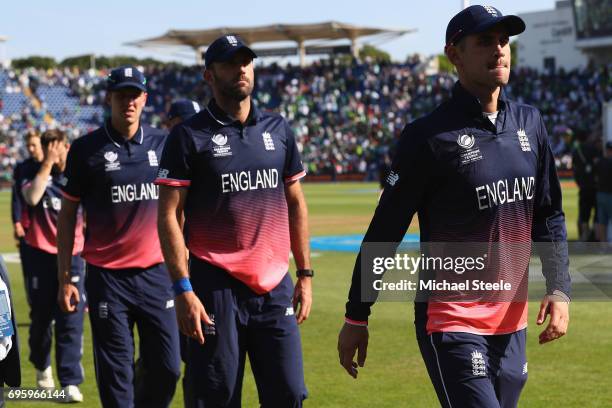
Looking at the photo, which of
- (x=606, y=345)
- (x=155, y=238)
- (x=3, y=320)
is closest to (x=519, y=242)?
(x=3, y=320)

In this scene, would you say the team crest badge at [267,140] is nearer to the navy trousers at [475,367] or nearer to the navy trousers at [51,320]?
the navy trousers at [475,367]

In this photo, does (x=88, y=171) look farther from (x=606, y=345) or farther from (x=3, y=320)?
(x=606, y=345)

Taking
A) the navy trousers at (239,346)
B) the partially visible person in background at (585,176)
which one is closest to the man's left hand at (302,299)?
the navy trousers at (239,346)

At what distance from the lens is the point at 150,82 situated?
229 feet

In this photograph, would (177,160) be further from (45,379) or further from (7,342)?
(45,379)

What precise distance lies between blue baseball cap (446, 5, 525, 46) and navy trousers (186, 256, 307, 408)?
1.85 meters

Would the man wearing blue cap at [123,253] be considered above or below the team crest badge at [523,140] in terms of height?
below

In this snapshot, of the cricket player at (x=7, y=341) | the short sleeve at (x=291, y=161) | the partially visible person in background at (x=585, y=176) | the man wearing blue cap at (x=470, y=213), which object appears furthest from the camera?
the partially visible person in background at (x=585, y=176)

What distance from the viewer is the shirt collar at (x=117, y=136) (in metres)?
6.98

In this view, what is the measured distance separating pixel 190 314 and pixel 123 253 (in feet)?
5.75

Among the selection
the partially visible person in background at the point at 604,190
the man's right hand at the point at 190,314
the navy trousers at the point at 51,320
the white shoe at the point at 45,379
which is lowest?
the partially visible person in background at the point at 604,190

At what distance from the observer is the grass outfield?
8.11 m

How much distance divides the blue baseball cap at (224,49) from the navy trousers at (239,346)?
108 centimetres

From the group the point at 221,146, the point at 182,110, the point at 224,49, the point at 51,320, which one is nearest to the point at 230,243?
the point at 221,146
